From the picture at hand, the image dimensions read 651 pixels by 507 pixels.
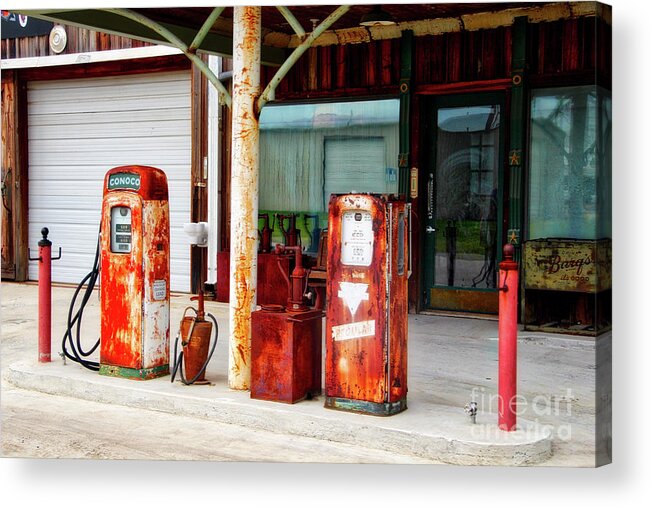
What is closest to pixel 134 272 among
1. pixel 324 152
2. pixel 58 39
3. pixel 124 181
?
pixel 124 181

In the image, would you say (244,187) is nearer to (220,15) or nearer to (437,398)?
(437,398)

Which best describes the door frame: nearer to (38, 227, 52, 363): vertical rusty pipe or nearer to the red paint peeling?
the red paint peeling

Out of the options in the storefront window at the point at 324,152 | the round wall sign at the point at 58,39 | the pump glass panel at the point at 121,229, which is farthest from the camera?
the round wall sign at the point at 58,39

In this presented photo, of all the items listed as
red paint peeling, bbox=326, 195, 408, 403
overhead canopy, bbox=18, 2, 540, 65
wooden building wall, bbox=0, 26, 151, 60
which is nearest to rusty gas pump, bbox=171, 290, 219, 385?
red paint peeling, bbox=326, 195, 408, 403

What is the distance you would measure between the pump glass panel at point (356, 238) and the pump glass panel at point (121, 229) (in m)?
1.78

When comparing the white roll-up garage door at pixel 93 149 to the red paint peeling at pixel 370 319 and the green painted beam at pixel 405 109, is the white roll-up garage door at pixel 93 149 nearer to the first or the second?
the green painted beam at pixel 405 109

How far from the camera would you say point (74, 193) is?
13.0 metres

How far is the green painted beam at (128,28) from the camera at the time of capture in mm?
7855

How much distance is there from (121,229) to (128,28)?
3077mm

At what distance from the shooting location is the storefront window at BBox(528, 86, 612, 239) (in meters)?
8.38

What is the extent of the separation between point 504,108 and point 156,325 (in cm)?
442

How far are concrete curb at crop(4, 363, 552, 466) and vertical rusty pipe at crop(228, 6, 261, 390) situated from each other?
0.34 m

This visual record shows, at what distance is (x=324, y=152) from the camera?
1016 cm

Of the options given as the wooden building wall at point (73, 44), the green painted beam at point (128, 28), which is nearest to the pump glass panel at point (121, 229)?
the green painted beam at point (128, 28)
